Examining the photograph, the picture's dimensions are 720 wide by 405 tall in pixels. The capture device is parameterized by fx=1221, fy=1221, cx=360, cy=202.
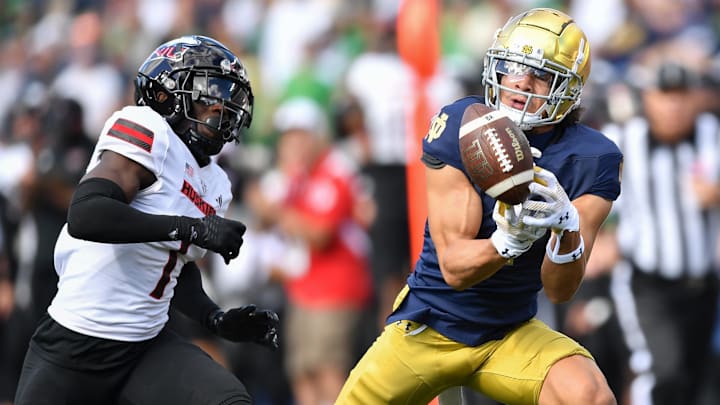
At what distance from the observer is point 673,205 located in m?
7.03

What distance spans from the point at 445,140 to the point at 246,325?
3.50ft

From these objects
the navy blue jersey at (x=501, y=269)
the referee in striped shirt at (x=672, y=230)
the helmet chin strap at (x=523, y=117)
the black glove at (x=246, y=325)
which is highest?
the helmet chin strap at (x=523, y=117)

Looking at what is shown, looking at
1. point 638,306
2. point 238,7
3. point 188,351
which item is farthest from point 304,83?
point 188,351

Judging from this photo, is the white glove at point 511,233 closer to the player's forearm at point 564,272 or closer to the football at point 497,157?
the football at point 497,157

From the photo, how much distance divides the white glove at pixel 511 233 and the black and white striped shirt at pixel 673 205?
11.3ft

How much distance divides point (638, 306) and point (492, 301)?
119 inches

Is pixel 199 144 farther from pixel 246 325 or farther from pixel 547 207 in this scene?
pixel 547 207

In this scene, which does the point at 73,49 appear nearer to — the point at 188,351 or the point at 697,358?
the point at 697,358

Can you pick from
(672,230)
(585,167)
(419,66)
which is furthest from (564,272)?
(672,230)

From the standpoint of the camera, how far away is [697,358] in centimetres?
700

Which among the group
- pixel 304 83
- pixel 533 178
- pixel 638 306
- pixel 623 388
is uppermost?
pixel 533 178

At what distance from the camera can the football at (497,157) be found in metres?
3.64

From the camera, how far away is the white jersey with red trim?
163 inches

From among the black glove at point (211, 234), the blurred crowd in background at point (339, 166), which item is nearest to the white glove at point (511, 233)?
the black glove at point (211, 234)
